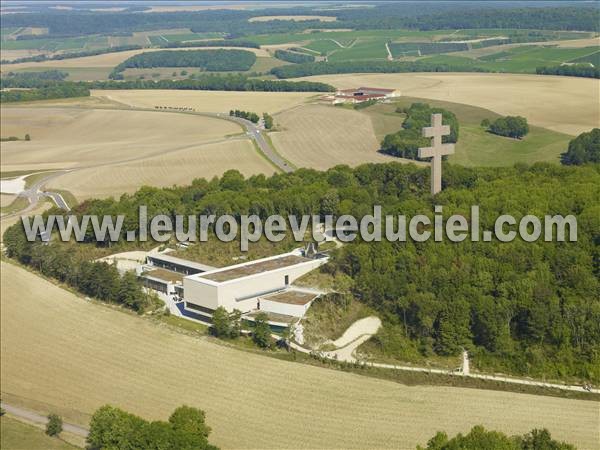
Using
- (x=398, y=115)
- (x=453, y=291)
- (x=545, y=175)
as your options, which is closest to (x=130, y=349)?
(x=453, y=291)

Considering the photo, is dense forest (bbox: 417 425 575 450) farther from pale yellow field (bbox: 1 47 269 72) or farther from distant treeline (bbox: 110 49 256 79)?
pale yellow field (bbox: 1 47 269 72)

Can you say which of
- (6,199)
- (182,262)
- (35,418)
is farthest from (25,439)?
(6,199)

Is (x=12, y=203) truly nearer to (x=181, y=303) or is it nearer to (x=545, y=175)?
(x=181, y=303)

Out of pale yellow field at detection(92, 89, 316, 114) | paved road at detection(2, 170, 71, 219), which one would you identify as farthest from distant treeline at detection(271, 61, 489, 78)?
paved road at detection(2, 170, 71, 219)

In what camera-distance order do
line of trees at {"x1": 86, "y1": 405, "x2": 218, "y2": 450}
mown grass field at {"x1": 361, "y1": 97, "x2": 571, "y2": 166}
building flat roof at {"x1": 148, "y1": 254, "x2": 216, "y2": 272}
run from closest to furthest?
line of trees at {"x1": 86, "y1": 405, "x2": 218, "y2": 450} → building flat roof at {"x1": 148, "y1": 254, "x2": 216, "y2": 272} → mown grass field at {"x1": 361, "y1": 97, "x2": 571, "y2": 166}

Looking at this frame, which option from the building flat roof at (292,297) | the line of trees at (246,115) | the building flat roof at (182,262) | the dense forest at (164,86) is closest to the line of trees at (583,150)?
the building flat roof at (182,262)

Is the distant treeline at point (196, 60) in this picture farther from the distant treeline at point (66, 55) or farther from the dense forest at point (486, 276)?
the dense forest at point (486, 276)
